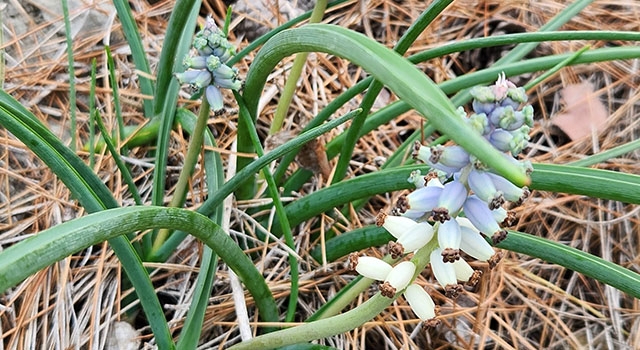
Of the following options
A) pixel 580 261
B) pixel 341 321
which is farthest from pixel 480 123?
pixel 580 261

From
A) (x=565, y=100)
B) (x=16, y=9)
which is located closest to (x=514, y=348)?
(x=565, y=100)

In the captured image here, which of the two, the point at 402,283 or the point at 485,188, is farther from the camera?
the point at 402,283

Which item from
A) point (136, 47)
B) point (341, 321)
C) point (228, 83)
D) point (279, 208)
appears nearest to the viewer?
point (341, 321)

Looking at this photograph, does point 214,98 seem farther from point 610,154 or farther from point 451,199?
point 610,154

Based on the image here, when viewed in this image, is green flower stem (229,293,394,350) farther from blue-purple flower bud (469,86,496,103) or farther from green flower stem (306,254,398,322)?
blue-purple flower bud (469,86,496,103)

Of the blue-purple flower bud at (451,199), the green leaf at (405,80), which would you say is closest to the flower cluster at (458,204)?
the blue-purple flower bud at (451,199)

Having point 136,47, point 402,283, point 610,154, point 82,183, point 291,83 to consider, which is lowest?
point 402,283
